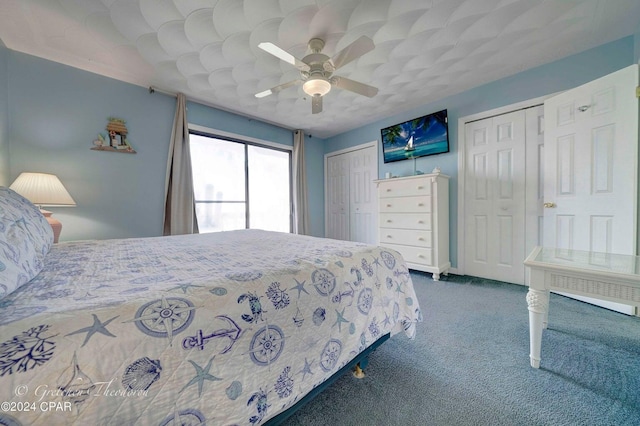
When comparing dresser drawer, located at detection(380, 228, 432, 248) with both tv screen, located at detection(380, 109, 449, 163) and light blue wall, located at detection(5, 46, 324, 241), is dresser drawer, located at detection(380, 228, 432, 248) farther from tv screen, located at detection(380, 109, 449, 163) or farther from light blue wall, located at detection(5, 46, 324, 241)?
light blue wall, located at detection(5, 46, 324, 241)

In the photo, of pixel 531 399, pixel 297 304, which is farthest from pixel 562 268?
pixel 297 304

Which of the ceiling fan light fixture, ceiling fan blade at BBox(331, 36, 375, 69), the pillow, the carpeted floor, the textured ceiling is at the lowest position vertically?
the carpeted floor

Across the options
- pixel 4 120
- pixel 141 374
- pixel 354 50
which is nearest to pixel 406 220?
pixel 354 50

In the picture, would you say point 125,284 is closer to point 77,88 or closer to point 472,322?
point 472,322

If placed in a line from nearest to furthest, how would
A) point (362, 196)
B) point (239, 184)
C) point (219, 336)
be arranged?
point (219, 336)
point (239, 184)
point (362, 196)

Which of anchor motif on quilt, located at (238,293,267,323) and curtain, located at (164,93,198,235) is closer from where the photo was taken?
anchor motif on quilt, located at (238,293,267,323)

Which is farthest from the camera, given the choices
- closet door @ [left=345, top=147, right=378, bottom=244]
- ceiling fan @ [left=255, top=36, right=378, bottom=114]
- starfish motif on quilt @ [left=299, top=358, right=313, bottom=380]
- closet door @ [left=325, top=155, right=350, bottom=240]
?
closet door @ [left=325, top=155, right=350, bottom=240]

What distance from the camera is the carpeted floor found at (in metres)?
1.02

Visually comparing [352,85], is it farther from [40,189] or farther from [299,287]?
[40,189]

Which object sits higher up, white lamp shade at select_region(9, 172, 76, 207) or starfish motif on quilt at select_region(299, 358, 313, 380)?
white lamp shade at select_region(9, 172, 76, 207)

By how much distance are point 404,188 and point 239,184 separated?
2.62m

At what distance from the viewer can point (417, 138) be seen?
3375mm

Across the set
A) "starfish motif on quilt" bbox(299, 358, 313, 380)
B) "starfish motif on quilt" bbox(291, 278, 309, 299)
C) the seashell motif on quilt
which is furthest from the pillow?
"starfish motif on quilt" bbox(299, 358, 313, 380)

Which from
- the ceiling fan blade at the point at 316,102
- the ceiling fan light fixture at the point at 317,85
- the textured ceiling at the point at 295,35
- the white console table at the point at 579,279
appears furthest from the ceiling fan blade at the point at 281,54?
the white console table at the point at 579,279
